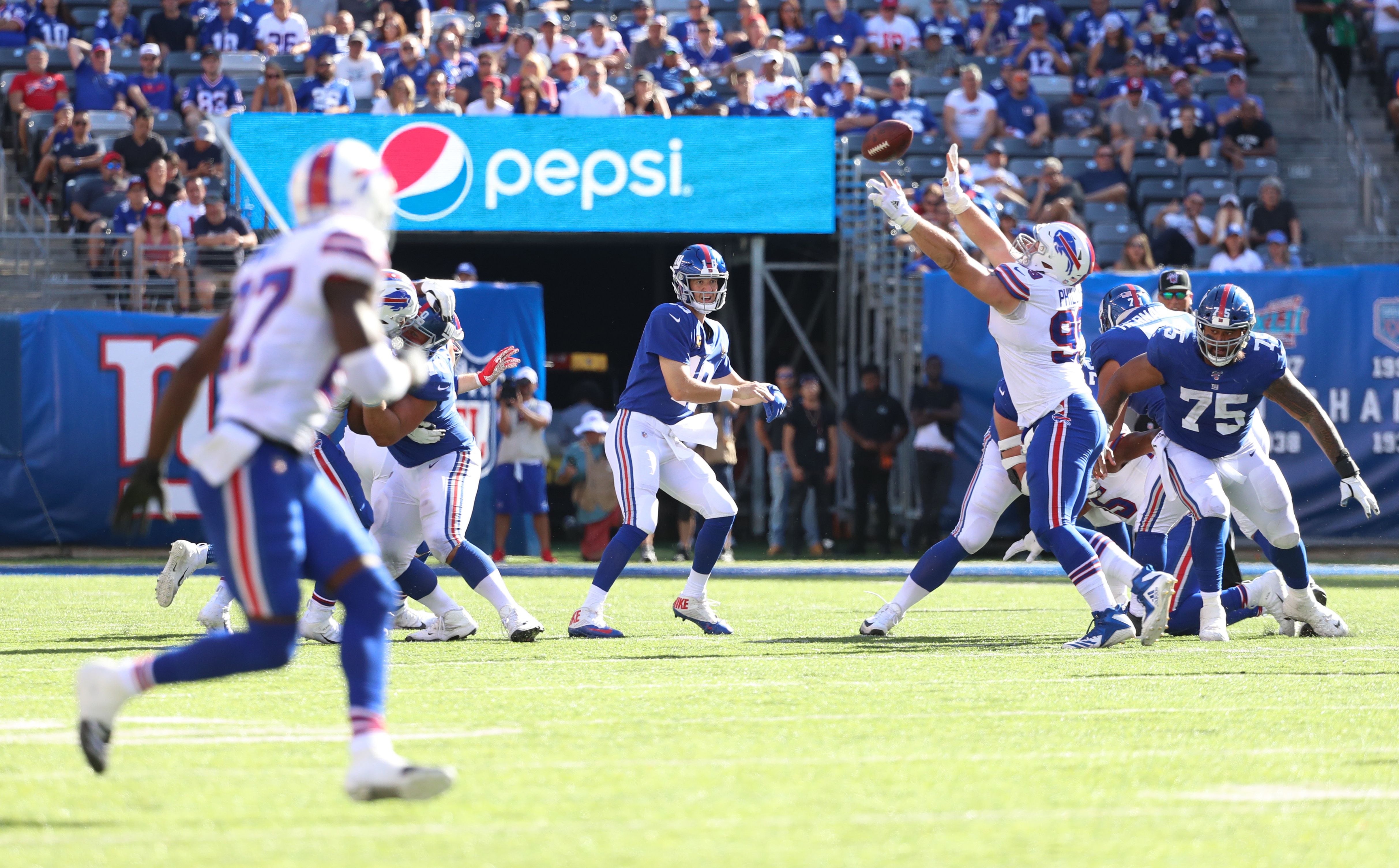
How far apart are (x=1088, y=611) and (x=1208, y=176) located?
9.28 metres

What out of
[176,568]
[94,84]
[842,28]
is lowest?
[176,568]

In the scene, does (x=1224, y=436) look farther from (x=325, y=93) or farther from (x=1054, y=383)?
(x=325, y=93)

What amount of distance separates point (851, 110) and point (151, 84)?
23.7 feet

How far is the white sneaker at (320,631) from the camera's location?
8.07 m

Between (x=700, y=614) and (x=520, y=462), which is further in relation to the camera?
(x=520, y=462)

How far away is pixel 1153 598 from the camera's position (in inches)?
306

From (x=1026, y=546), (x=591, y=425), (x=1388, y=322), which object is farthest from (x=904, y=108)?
(x=1026, y=546)

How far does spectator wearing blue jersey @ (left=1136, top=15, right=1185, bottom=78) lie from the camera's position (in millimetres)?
19766

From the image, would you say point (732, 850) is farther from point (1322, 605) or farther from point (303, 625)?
point (1322, 605)

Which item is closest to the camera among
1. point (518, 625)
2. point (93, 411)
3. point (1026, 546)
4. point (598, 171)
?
point (518, 625)

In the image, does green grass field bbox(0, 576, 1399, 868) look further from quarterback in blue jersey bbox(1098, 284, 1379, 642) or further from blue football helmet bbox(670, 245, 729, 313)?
blue football helmet bbox(670, 245, 729, 313)

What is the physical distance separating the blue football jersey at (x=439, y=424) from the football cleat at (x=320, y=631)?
0.86 meters

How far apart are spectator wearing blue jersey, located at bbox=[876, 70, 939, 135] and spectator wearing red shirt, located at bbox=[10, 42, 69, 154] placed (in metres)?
8.40

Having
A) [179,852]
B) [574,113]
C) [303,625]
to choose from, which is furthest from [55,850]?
[574,113]
